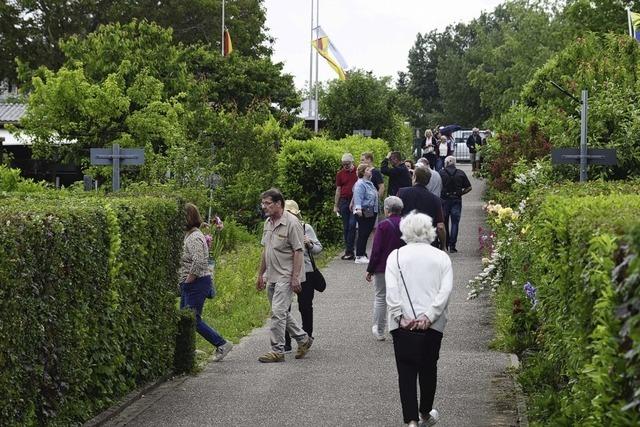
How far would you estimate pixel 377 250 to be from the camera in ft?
43.5

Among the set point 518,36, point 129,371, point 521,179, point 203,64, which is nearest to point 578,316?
point 129,371

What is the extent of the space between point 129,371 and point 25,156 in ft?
88.0

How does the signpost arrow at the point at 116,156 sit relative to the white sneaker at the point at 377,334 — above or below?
above

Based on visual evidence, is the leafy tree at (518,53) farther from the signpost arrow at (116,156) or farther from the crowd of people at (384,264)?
the signpost arrow at (116,156)

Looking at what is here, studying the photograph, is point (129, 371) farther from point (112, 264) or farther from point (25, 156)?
point (25, 156)

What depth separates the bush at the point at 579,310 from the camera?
534 centimetres

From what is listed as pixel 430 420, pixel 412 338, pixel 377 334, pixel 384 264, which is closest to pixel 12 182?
pixel 377 334

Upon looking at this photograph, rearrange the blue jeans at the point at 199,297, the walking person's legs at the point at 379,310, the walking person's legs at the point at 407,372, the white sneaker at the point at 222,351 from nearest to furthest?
the walking person's legs at the point at 407,372 < the blue jeans at the point at 199,297 < the white sneaker at the point at 222,351 < the walking person's legs at the point at 379,310

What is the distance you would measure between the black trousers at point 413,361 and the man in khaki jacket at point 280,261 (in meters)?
3.94

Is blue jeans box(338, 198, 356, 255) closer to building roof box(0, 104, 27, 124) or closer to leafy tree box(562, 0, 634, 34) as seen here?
building roof box(0, 104, 27, 124)

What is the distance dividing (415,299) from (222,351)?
17.4 feet

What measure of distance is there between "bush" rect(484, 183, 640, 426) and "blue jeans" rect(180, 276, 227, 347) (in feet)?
9.95

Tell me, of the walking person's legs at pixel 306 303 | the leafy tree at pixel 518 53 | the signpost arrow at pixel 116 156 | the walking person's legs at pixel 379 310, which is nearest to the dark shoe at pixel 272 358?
the walking person's legs at pixel 306 303

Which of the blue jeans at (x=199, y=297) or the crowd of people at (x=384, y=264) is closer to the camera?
the crowd of people at (x=384, y=264)
